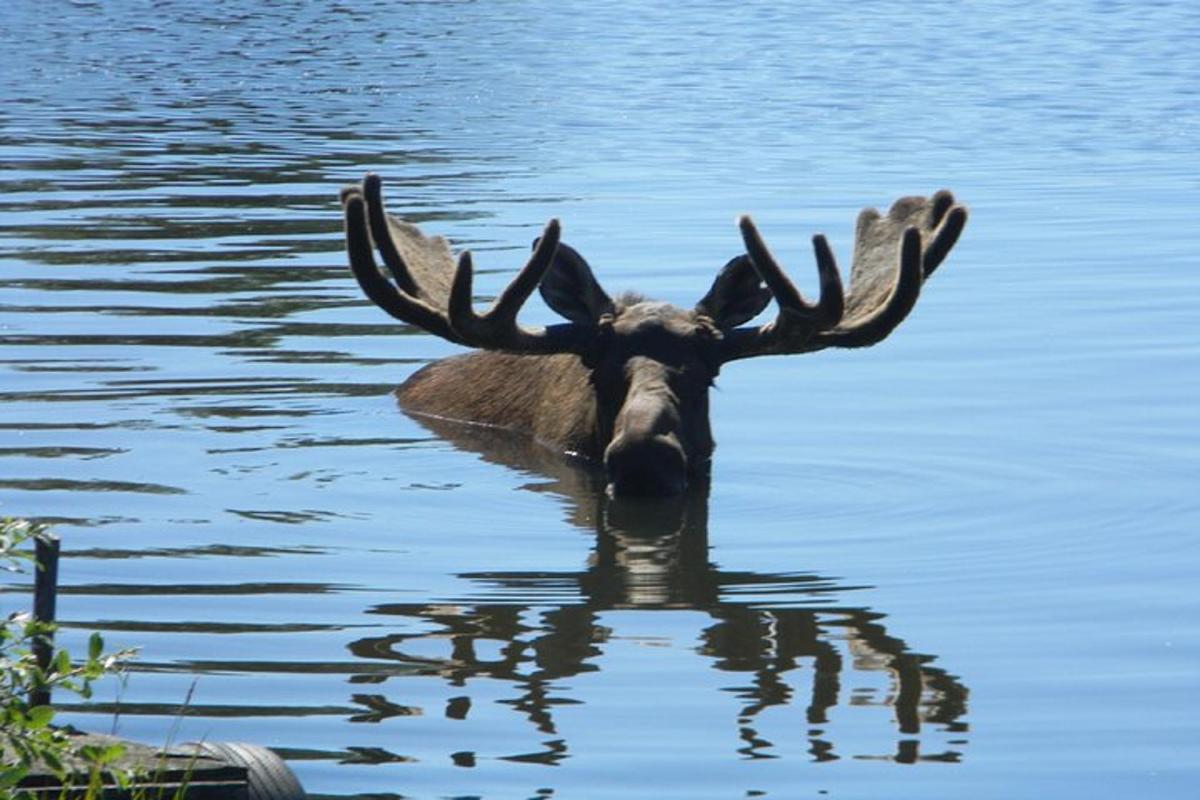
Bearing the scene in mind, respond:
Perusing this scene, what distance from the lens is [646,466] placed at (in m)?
10.1

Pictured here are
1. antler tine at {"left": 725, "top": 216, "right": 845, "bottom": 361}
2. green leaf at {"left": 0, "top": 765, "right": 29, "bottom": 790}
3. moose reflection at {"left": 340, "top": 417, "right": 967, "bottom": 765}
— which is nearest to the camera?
green leaf at {"left": 0, "top": 765, "right": 29, "bottom": 790}

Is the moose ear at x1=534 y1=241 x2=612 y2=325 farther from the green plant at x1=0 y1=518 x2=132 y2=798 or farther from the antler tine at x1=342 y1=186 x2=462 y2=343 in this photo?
the green plant at x1=0 y1=518 x2=132 y2=798

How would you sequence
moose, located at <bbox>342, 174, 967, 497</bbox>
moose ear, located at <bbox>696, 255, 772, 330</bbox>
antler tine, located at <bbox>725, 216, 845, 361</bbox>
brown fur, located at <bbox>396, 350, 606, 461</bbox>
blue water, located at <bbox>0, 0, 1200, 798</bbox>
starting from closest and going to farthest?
blue water, located at <bbox>0, 0, 1200, 798</bbox> < antler tine, located at <bbox>725, 216, 845, 361</bbox> < moose, located at <bbox>342, 174, 967, 497</bbox> < moose ear, located at <bbox>696, 255, 772, 330</bbox> < brown fur, located at <bbox>396, 350, 606, 461</bbox>

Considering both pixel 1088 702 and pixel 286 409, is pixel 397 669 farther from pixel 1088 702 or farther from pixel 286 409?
pixel 286 409

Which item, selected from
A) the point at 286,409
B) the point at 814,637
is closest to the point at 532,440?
the point at 286,409

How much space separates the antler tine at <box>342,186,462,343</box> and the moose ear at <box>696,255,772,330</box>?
100 centimetres

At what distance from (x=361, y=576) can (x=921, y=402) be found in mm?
4010

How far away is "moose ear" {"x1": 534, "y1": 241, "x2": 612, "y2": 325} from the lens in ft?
35.3

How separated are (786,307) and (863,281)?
79 cm

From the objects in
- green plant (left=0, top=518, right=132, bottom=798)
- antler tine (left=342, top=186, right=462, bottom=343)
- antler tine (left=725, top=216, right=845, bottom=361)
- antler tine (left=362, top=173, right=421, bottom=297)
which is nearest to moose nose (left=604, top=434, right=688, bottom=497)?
antler tine (left=725, top=216, right=845, bottom=361)

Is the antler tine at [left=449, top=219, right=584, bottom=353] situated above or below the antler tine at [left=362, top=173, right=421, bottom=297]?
below

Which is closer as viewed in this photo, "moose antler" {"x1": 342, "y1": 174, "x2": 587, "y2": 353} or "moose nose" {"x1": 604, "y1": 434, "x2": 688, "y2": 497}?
"moose nose" {"x1": 604, "y1": 434, "x2": 688, "y2": 497}

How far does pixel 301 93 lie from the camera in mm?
31000

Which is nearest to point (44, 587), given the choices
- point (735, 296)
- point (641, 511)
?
point (641, 511)
